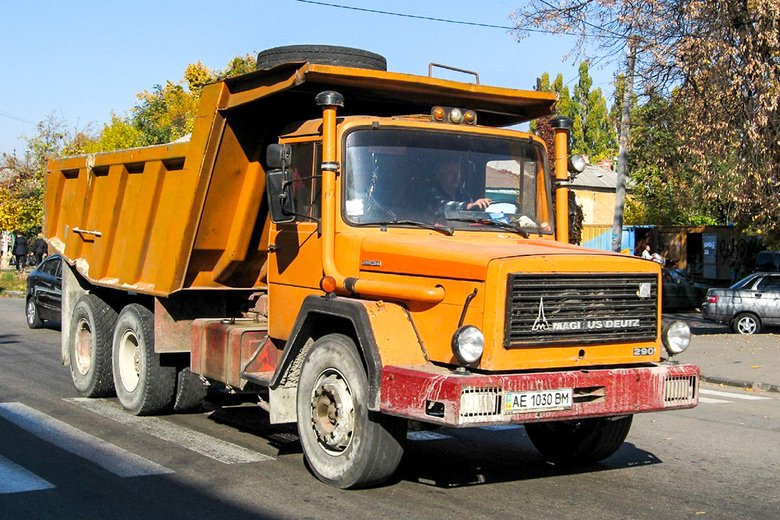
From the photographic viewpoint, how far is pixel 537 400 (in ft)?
20.7

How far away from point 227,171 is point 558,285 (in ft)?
11.7

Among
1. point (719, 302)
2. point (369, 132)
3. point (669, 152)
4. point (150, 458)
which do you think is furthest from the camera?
point (669, 152)

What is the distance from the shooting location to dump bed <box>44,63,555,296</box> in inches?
312

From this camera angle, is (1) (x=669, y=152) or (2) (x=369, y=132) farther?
(1) (x=669, y=152)

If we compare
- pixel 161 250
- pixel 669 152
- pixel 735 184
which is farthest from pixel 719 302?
pixel 161 250

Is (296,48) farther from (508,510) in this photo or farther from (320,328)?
(508,510)

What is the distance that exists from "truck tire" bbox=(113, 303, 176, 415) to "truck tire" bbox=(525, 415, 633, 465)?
388 cm

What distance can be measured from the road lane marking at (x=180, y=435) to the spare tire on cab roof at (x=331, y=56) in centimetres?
332

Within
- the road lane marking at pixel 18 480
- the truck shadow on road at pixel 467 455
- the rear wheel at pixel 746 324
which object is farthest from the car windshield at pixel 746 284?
the road lane marking at pixel 18 480

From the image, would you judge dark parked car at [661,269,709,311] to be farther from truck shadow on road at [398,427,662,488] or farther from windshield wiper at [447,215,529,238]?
windshield wiper at [447,215,529,238]

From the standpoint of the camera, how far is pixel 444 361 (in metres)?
6.54

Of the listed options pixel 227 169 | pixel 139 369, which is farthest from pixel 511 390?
pixel 139 369

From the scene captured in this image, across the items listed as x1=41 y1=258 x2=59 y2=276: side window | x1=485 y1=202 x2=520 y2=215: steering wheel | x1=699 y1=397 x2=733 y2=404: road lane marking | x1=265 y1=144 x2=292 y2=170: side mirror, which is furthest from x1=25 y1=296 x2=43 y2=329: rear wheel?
x1=485 y1=202 x2=520 y2=215: steering wheel

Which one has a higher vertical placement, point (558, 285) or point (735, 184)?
point (735, 184)
